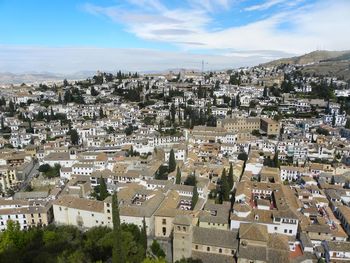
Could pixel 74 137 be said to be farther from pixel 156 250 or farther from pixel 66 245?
pixel 156 250

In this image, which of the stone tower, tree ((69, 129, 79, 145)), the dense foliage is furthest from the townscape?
the dense foliage

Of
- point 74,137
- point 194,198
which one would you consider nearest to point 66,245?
point 194,198

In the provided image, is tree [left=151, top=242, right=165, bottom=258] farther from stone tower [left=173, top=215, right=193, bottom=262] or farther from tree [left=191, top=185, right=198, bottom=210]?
tree [left=191, top=185, right=198, bottom=210]

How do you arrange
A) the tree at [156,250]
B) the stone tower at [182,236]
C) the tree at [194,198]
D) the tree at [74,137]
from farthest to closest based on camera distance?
1. the tree at [74,137]
2. the tree at [194,198]
3. the tree at [156,250]
4. the stone tower at [182,236]

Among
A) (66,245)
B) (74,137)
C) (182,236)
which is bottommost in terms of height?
(66,245)

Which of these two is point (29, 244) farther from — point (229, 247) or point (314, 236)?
point (314, 236)

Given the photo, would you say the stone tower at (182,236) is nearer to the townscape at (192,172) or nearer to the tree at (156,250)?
the townscape at (192,172)

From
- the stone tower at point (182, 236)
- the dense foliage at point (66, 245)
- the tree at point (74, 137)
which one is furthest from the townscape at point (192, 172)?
the dense foliage at point (66, 245)

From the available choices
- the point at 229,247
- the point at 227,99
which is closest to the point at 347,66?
the point at 227,99
